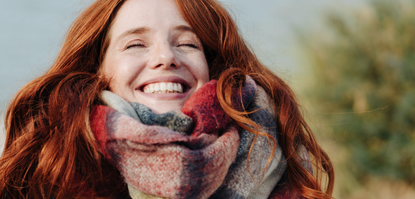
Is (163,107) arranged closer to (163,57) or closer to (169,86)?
(169,86)

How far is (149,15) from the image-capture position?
5.36 feet

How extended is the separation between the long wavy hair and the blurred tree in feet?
13.0

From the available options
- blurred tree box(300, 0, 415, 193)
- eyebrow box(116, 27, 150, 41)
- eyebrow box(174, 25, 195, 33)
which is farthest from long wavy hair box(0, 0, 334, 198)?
blurred tree box(300, 0, 415, 193)

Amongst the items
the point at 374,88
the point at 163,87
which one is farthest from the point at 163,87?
the point at 374,88

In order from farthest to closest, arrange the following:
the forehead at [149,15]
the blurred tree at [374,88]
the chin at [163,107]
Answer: the blurred tree at [374,88], the forehead at [149,15], the chin at [163,107]

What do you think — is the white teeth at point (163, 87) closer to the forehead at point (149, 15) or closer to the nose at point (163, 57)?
the nose at point (163, 57)

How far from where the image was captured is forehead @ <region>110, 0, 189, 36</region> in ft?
5.34

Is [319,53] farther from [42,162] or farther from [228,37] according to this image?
[42,162]

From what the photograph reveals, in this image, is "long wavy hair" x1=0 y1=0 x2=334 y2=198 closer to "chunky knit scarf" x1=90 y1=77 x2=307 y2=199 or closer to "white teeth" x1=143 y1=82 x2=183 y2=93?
"chunky knit scarf" x1=90 y1=77 x2=307 y2=199

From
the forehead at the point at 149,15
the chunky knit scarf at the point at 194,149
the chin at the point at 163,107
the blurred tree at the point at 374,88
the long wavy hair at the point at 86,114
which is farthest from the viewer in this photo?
the blurred tree at the point at 374,88

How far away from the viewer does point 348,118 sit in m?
5.66

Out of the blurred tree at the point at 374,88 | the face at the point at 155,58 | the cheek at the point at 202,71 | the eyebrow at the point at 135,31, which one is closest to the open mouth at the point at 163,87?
the face at the point at 155,58

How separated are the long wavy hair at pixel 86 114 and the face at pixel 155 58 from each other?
8 cm

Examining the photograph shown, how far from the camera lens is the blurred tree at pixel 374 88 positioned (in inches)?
209
